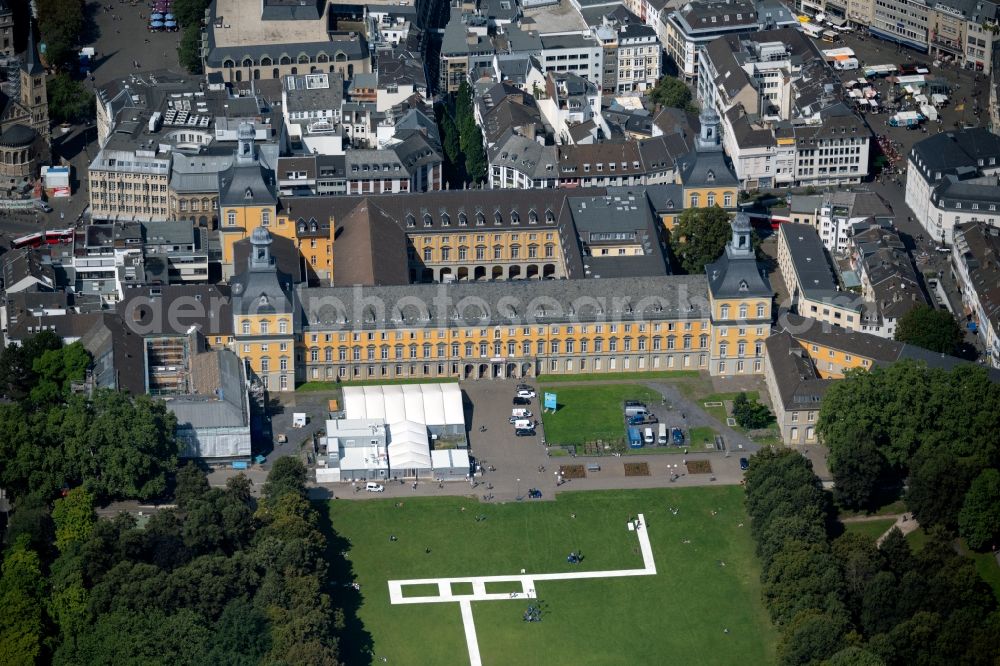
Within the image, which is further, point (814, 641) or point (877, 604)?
point (877, 604)

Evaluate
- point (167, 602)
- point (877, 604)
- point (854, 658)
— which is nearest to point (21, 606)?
point (167, 602)

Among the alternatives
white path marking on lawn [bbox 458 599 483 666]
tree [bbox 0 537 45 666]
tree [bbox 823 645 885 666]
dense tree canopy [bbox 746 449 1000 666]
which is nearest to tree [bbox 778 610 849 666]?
dense tree canopy [bbox 746 449 1000 666]

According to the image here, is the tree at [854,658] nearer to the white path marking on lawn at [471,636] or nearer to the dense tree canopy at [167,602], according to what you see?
the white path marking on lawn at [471,636]

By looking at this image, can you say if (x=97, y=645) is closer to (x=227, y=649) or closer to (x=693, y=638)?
(x=227, y=649)

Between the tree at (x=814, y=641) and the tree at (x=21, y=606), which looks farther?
the tree at (x=21, y=606)

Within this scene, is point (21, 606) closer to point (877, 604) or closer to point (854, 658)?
point (854, 658)

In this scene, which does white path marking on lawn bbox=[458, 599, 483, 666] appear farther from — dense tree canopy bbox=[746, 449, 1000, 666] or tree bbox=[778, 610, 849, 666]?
tree bbox=[778, 610, 849, 666]

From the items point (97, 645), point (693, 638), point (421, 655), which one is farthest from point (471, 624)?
point (97, 645)

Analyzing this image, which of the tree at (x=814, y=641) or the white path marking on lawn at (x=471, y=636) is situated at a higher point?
the tree at (x=814, y=641)

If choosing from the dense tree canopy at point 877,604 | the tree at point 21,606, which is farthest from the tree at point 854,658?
the tree at point 21,606
